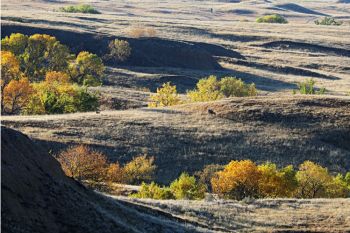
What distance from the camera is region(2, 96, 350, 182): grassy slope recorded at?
63.9 m

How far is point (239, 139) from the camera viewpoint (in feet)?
224

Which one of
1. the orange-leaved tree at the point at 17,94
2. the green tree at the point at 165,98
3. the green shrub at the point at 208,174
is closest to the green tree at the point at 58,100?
the orange-leaved tree at the point at 17,94

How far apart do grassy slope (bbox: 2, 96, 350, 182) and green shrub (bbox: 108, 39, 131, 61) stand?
1988 inches

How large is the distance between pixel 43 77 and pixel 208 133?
4213cm

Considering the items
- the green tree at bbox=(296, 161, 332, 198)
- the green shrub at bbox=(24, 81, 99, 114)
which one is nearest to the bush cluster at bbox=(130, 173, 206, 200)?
the green tree at bbox=(296, 161, 332, 198)

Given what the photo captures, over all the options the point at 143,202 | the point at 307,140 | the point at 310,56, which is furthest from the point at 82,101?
the point at 310,56

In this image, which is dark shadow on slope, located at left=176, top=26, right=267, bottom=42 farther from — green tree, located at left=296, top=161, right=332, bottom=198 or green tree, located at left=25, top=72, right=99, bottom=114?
green tree, located at left=296, top=161, right=332, bottom=198

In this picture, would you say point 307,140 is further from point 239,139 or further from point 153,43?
point 153,43

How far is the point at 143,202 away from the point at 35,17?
432 feet

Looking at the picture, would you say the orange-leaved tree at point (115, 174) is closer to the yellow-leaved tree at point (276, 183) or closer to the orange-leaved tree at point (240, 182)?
the orange-leaved tree at point (240, 182)

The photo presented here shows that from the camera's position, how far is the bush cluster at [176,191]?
46.2 metres

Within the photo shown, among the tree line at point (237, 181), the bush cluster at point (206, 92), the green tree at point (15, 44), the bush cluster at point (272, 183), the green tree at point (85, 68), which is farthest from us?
the green tree at point (85, 68)

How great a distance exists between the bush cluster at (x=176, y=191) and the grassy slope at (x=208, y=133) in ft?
29.8

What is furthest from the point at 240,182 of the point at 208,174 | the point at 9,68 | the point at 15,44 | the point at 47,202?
the point at 15,44
